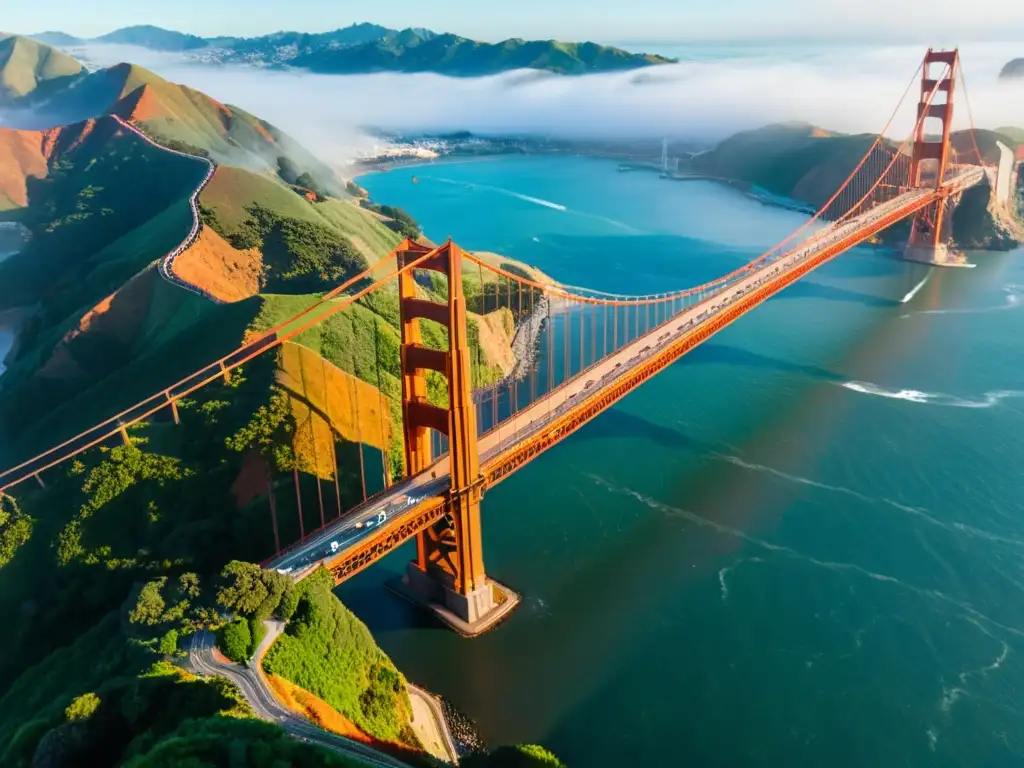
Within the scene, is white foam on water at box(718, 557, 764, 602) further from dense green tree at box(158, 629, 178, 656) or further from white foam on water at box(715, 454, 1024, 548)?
dense green tree at box(158, 629, 178, 656)

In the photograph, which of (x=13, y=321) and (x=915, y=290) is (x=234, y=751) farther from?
(x=915, y=290)

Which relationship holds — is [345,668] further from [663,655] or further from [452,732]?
[663,655]

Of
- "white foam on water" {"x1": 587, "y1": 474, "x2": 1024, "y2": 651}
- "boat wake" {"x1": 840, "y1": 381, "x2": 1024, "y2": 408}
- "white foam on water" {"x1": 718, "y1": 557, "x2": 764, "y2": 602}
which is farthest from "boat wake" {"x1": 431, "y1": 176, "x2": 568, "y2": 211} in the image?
"white foam on water" {"x1": 718, "y1": 557, "x2": 764, "y2": 602}

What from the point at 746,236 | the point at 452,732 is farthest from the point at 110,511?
the point at 746,236

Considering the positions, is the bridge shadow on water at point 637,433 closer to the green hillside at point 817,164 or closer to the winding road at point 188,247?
the winding road at point 188,247

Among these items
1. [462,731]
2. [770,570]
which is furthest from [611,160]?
[462,731]
